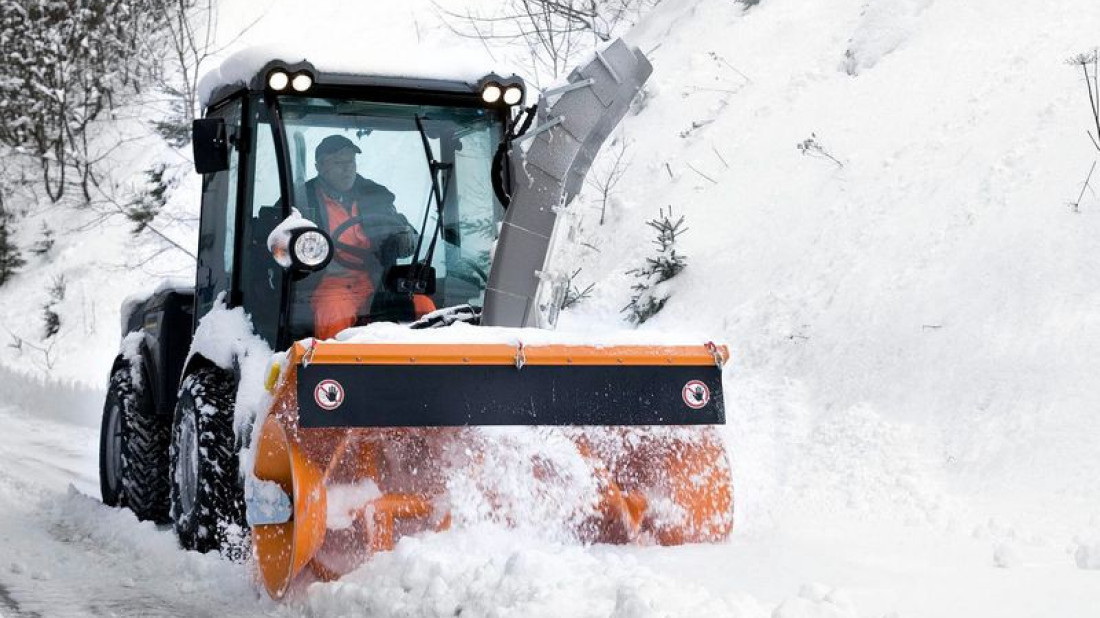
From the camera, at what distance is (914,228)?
8.30m

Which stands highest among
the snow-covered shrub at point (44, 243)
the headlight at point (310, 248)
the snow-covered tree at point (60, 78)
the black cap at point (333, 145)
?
the snow-covered tree at point (60, 78)

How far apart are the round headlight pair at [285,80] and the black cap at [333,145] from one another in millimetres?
220

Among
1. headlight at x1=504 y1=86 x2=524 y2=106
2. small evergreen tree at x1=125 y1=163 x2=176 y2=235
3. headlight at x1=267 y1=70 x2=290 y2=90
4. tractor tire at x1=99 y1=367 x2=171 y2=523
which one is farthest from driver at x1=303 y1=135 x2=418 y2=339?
small evergreen tree at x1=125 y1=163 x2=176 y2=235

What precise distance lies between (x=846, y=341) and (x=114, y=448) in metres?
4.15

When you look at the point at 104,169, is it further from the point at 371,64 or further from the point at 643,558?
the point at 643,558

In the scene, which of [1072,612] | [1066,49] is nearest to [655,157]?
[1066,49]

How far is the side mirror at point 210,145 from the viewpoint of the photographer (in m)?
5.21

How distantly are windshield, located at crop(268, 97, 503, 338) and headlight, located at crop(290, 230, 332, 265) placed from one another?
155mm

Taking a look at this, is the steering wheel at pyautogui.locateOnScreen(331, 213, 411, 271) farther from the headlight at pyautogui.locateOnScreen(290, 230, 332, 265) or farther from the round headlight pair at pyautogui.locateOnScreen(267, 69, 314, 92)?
the round headlight pair at pyautogui.locateOnScreen(267, 69, 314, 92)

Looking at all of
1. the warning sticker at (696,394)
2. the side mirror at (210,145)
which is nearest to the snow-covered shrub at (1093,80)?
the warning sticker at (696,394)

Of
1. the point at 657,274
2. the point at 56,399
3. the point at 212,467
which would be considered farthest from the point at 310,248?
the point at 56,399

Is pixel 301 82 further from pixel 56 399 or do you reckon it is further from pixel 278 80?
pixel 56 399

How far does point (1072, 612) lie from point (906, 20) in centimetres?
812

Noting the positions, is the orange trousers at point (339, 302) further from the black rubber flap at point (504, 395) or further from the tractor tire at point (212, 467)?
the black rubber flap at point (504, 395)
